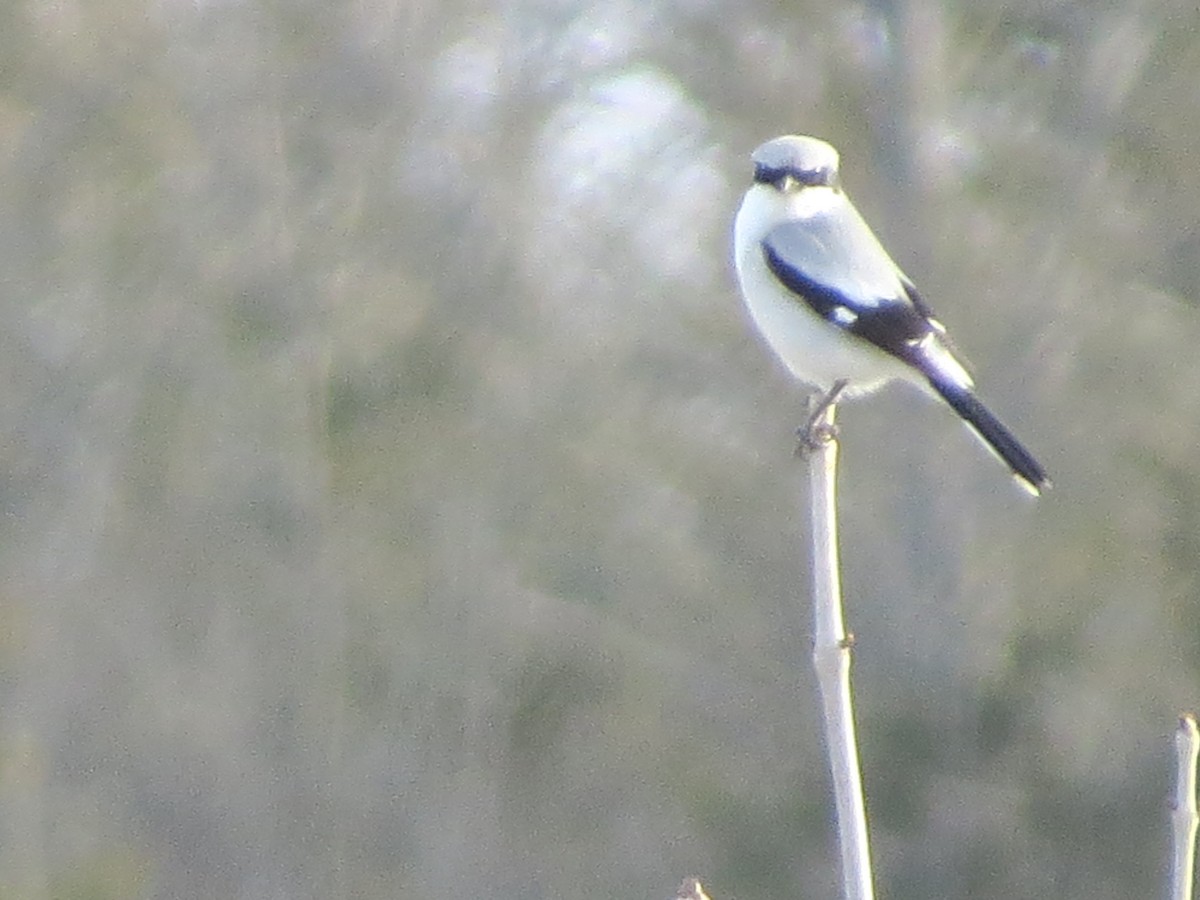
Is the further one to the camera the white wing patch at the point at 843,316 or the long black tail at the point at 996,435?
the white wing patch at the point at 843,316

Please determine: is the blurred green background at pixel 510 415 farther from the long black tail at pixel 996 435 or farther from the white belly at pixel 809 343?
the long black tail at pixel 996 435

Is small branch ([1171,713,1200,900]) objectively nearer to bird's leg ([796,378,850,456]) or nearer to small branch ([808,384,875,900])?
small branch ([808,384,875,900])

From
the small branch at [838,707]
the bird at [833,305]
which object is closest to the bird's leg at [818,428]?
the bird at [833,305]

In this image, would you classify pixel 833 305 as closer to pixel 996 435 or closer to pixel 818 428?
pixel 818 428

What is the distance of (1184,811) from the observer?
2.28 meters

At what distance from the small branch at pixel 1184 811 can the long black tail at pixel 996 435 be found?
1.26 metres

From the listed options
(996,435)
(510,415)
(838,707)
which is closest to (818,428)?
(996,435)

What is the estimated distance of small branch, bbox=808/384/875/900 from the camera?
90.6 inches

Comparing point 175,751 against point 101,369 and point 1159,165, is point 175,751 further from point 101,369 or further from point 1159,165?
point 1159,165

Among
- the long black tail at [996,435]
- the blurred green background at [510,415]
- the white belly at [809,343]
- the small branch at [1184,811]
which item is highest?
the blurred green background at [510,415]

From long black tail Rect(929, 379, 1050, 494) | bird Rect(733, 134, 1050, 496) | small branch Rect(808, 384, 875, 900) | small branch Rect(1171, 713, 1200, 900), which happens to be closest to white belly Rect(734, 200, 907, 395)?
bird Rect(733, 134, 1050, 496)

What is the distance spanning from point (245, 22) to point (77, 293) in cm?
175

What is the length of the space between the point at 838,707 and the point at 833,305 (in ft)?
6.46

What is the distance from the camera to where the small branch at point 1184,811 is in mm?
2240
